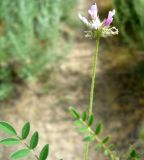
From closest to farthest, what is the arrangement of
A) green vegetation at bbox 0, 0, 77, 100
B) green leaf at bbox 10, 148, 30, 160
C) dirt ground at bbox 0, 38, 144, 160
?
green leaf at bbox 10, 148, 30, 160
dirt ground at bbox 0, 38, 144, 160
green vegetation at bbox 0, 0, 77, 100

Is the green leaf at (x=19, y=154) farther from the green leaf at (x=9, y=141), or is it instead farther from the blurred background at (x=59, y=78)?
the blurred background at (x=59, y=78)

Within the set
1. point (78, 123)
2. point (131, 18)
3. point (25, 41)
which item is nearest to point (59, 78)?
point (25, 41)

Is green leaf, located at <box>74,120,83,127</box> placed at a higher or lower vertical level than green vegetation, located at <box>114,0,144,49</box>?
lower

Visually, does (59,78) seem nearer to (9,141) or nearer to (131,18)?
(131,18)

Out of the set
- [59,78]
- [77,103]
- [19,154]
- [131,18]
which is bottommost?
[77,103]

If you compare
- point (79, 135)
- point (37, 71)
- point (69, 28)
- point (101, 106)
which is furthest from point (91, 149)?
point (69, 28)

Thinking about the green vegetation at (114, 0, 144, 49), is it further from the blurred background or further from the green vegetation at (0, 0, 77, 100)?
the green vegetation at (0, 0, 77, 100)

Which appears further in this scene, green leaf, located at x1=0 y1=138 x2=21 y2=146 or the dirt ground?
the dirt ground

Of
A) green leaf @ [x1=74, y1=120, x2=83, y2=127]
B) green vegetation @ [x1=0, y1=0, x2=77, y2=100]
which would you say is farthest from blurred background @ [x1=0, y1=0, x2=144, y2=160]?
green leaf @ [x1=74, y1=120, x2=83, y2=127]

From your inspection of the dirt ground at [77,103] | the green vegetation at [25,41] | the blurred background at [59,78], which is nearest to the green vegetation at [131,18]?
the blurred background at [59,78]
